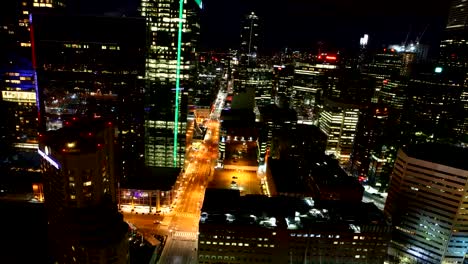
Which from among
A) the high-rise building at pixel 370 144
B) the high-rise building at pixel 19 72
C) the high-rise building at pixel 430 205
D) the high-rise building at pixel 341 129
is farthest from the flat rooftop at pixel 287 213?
the high-rise building at pixel 341 129

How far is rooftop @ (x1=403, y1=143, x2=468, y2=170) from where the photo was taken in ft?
175

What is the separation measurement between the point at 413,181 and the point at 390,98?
81699 mm

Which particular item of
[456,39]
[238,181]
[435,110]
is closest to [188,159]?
[238,181]

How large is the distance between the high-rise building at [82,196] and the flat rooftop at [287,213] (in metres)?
13.5

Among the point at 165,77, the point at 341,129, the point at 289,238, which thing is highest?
the point at 165,77

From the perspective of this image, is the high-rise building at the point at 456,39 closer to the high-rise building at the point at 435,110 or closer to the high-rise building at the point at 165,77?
the high-rise building at the point at 435,110

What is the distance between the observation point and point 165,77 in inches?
2904

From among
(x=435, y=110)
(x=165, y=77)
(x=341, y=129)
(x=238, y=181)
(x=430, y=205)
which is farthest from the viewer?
(x=341, y=129)

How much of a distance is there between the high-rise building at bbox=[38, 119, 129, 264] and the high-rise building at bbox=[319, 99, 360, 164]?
81.2 meters

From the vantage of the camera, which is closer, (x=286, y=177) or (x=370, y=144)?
(x=286, y=177)

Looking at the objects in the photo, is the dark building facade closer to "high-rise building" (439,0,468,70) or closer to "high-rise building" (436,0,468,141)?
"high-rise building" (436,0,468,141)

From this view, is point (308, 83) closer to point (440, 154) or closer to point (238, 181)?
point (238, 181)

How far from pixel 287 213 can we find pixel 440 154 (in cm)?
3011

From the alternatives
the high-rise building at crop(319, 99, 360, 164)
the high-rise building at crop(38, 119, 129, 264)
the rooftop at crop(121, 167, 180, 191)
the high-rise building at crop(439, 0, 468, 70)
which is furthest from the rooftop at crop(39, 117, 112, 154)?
the high-rise building at crop(439, 0, 468, 70)
